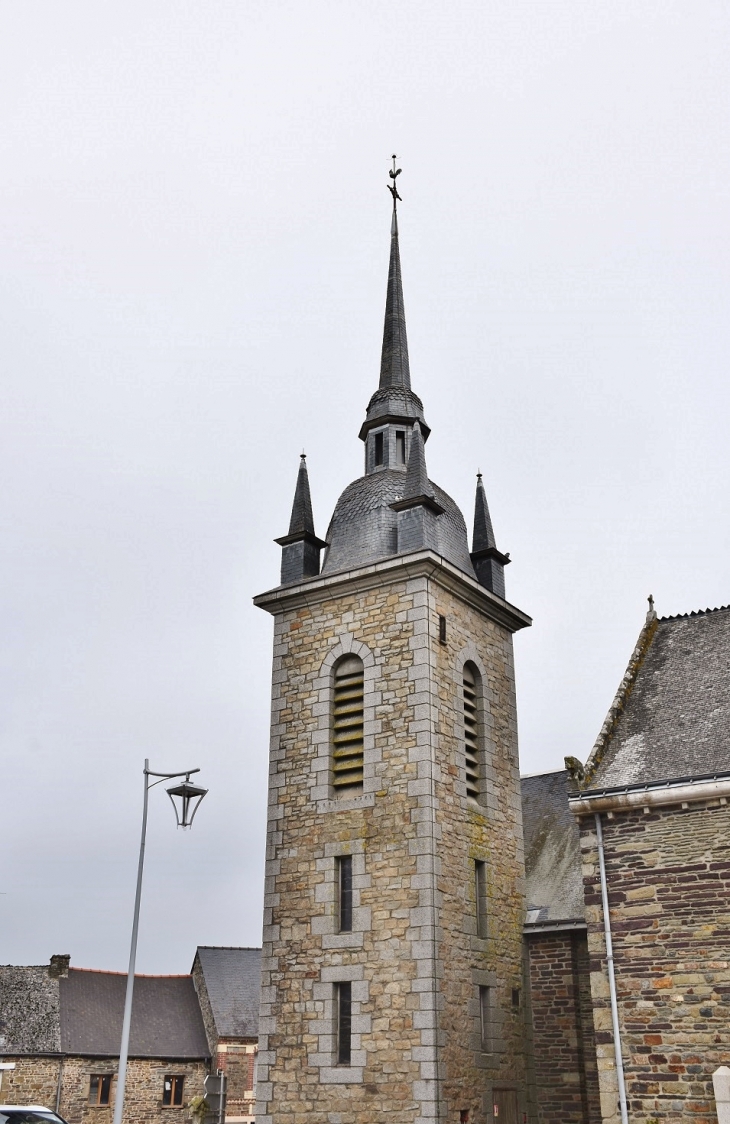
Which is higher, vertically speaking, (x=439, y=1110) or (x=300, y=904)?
(x=300, y=904)

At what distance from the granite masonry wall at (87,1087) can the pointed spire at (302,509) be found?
18036 millimetres

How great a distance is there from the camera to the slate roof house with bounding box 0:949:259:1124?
28234 millimetres

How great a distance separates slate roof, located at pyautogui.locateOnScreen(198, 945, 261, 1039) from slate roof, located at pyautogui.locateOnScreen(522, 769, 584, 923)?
16063 millimetres

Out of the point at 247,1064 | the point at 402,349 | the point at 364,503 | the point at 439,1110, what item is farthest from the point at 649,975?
the point at 247,1064

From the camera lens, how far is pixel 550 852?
17828mm

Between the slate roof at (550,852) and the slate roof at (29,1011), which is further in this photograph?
the slate roof at (29,1011)

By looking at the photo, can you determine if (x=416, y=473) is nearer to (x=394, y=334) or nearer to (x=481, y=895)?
(x=394, y=334)

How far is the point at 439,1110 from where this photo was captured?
13461mm

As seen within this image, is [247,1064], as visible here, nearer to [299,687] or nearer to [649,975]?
[299,687]

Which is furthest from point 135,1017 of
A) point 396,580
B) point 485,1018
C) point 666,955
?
point 666,955

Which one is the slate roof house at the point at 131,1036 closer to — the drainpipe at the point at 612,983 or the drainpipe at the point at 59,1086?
the drainpipe at the point at 59,1086

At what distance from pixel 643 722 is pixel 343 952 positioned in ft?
17.4

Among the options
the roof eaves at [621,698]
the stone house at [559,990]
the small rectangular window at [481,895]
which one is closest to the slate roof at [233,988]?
the stone house at [559,990]

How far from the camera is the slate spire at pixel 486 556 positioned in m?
18.7
